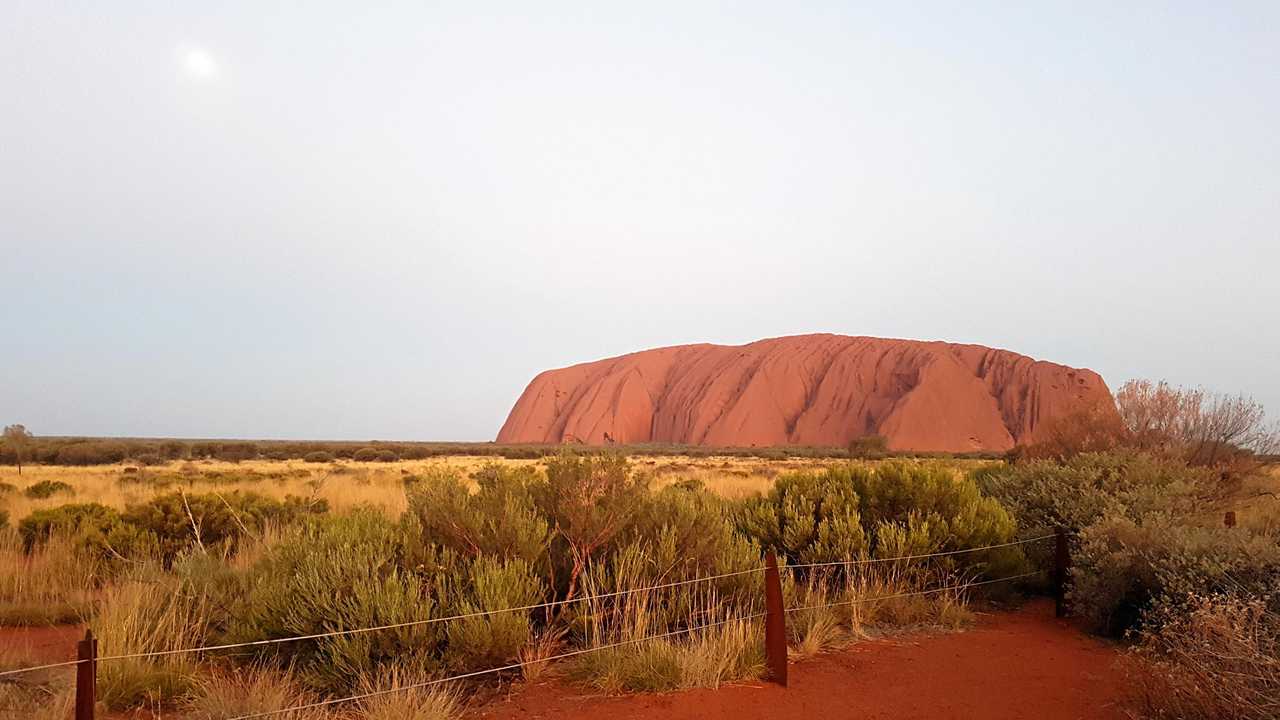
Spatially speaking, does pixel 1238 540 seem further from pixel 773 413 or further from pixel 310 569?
pixel 773 413

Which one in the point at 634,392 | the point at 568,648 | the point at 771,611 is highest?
the point at 634,392

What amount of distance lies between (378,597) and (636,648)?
177cm

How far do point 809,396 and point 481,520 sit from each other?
62.2 metres

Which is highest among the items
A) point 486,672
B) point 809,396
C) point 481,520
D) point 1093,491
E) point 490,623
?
point 809,396

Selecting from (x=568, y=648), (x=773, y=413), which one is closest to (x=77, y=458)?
(x=568, y=648)

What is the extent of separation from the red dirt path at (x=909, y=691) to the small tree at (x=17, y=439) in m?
37.0

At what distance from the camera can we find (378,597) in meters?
5.21

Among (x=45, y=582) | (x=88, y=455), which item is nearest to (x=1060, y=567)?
(x=45, y=582)

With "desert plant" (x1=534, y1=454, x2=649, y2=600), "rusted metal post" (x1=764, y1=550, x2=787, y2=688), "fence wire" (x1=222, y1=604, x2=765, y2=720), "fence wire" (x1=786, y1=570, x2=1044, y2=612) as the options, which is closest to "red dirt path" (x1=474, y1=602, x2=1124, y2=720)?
"rusted metal post" (x1=764, y1=550, x2=787, y2=688)

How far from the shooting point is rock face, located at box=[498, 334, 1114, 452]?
57688 mm

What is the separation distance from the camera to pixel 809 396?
66250 mm

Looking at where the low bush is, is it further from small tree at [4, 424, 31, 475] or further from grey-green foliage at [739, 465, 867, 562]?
small tree at [4, 424, 31, 475]

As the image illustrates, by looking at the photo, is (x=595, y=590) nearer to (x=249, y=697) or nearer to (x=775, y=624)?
(x=775, y=624)

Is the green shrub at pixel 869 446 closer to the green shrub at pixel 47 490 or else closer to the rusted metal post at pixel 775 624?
the green shrub at pixel 47 490
